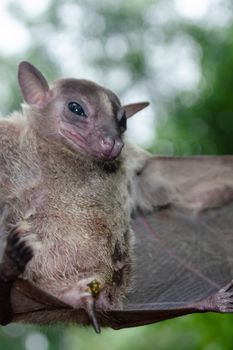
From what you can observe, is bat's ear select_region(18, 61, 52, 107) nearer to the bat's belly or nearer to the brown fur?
the brown fur

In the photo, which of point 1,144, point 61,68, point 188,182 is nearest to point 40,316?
point 1,144

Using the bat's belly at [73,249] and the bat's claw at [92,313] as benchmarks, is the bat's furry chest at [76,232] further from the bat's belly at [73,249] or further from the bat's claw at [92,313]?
the bat's claw at [92,313]

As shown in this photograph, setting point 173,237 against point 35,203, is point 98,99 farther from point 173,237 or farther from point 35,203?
point 173,237

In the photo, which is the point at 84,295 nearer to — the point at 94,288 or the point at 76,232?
the point at 94,288

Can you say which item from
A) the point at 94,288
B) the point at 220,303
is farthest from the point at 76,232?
the point at 220,303

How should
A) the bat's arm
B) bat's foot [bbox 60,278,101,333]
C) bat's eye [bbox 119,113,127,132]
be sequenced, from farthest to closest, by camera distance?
the bat's arm → bat's eye [bbox 119,113,127,132] → bat's foot [bbox 60,278,101,333]

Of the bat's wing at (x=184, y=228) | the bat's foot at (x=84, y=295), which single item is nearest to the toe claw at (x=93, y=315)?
the bat's foot at (x=84, y=295)

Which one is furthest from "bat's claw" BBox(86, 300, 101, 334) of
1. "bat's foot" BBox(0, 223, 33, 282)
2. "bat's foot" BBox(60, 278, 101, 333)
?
"bat's foot" BBox(0, 223, 33, 282)
